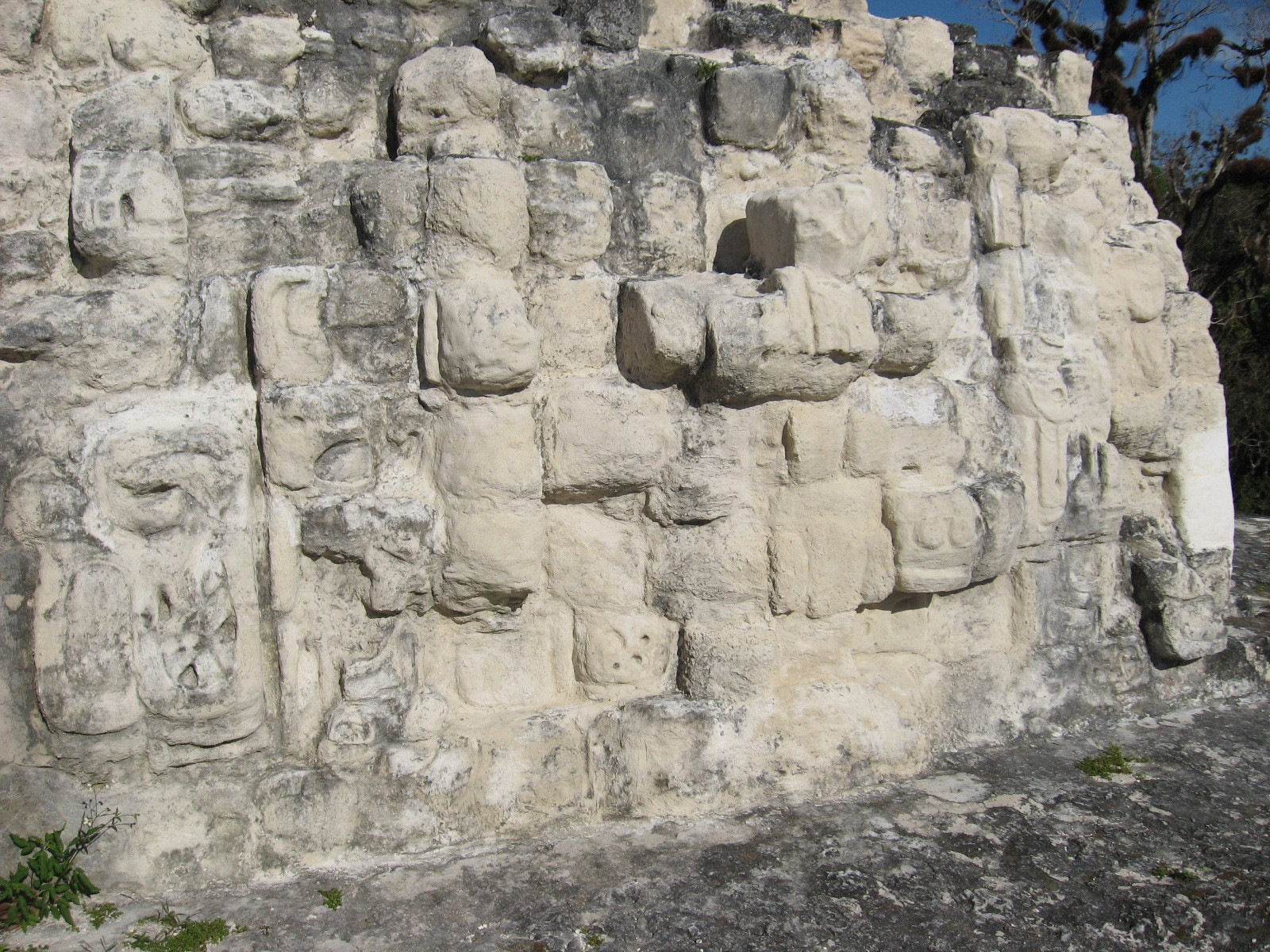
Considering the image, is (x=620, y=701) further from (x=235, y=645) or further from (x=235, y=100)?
(x=235, y=100)

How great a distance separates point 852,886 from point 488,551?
1.24m

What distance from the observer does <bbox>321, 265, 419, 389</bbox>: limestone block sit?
114 inches

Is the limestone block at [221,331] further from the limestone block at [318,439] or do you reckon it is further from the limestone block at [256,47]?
the limestone block at [256,47]

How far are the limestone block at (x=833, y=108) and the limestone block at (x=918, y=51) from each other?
442 millimetres

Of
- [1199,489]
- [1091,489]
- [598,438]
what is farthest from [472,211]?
[1199,489]

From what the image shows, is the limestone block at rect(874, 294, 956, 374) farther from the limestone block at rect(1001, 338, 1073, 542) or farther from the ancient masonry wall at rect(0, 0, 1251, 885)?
the limestone block at rect(1001, 338, 1073, 542)

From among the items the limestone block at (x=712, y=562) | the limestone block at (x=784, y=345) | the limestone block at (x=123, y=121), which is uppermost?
the limestone block at (x=123, y=121)

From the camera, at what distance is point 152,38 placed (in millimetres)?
2969

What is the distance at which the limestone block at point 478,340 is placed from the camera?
2.86 metres

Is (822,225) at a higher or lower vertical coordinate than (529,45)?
lower

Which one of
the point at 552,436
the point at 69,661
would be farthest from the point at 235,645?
the point at 552,436

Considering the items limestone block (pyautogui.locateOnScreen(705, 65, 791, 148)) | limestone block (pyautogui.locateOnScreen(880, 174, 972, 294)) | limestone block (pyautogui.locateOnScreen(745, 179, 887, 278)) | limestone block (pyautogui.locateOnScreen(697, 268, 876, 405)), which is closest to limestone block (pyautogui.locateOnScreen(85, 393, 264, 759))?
limestone block (pyautogui.locateOnScreen(697, 268, 876, 405))

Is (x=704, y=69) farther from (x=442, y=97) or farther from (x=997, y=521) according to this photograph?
(x=997, y=521)

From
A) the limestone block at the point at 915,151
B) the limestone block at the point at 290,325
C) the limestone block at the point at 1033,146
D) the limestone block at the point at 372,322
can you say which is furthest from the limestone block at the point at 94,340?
the limestone block at the point at 1033,146
